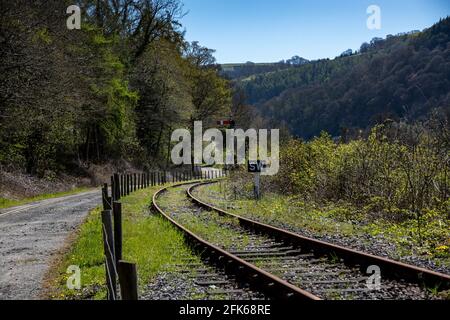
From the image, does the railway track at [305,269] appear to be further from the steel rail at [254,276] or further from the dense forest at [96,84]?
the dense forest at [96,84]

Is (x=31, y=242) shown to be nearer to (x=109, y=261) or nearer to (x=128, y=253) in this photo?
(x=128, y=253)

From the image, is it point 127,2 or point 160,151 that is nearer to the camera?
point 127,2

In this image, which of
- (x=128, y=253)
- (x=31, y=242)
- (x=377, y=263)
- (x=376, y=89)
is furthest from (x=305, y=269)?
(x=376, y=89)

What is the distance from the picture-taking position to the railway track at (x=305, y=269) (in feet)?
20.7

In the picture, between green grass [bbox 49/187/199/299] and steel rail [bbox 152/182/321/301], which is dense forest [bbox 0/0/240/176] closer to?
green grass [bbox 49/187/199/299]

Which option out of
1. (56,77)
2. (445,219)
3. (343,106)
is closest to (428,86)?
(343,106)

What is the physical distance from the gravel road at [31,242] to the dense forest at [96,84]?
23.8 ft

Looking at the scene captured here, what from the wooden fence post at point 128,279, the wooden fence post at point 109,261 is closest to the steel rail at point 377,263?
the wooden fence post at point 109,261

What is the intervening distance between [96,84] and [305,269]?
29.2 meters

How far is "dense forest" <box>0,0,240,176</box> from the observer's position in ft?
76.1

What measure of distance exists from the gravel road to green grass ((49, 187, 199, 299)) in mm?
348

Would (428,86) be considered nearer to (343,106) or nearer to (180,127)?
(343,106)
